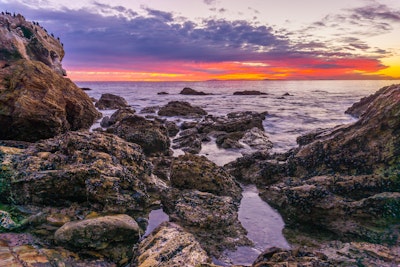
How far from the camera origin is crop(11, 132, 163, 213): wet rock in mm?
6656

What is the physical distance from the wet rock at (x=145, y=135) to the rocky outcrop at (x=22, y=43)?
7631 mm

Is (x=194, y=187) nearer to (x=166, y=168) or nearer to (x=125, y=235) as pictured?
(x=166, y=168)

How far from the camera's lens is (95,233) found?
5.33m

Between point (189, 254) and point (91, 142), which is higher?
point (91, 142)

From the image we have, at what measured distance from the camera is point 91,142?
8062mm

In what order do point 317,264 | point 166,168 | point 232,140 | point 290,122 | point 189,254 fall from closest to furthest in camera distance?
point 317,264, point 189,254, point 166,168, point 232,140, point 290,122

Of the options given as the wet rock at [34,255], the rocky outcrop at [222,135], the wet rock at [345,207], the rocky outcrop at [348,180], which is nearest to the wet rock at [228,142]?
the rocky outcrop at [222,135]

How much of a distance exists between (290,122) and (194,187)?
70.1 feet

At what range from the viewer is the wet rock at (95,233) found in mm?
5230

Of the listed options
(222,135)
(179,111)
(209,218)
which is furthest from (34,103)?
(179,111)

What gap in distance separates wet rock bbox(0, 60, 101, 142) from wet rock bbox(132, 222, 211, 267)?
9590mm

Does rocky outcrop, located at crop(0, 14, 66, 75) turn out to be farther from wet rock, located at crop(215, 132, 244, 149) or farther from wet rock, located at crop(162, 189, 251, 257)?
wet rock, located at crop(162, 189, 251, 257)

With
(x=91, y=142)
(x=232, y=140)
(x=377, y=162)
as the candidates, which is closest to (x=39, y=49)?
(x=232, y=140)

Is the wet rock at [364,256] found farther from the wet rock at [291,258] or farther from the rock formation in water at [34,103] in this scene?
the rock formation in water at [34,103]
